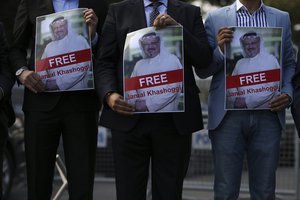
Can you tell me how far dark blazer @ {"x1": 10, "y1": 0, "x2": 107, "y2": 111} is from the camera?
457 cm

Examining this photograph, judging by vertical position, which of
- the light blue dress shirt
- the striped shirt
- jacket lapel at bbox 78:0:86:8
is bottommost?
the striped shirt

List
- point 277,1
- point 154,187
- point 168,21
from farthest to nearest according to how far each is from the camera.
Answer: point 277,1 < point 154,187 < point 168,21

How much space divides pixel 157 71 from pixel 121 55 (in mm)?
312

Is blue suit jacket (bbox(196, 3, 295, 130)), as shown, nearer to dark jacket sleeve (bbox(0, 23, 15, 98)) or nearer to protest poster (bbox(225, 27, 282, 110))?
protest poster (bbox(225, 27, 282, 110))

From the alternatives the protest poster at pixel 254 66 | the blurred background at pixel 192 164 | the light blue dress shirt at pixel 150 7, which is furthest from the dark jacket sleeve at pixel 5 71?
the blurred background at pixel 192 164

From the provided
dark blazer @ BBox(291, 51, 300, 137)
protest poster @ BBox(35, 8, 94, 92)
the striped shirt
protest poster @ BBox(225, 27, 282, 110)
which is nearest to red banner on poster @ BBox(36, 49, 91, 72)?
protest poster @ BBox(35, 8, 94, 92)

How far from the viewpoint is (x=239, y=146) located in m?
4.52

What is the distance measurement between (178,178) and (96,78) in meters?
0.83

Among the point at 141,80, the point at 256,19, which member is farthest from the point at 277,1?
the point at 141,80

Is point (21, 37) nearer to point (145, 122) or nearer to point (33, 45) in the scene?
point (33, 45)

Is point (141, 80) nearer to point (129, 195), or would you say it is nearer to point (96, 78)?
point (96, 78)

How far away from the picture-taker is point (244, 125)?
4.50 m

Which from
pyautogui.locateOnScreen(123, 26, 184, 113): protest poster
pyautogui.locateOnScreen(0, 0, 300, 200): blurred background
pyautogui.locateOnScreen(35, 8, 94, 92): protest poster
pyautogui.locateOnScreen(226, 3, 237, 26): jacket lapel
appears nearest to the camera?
pyautogui.locateOnScreen(123, 26, 184, 113): protest poster

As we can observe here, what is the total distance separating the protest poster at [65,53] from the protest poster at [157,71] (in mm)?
384
